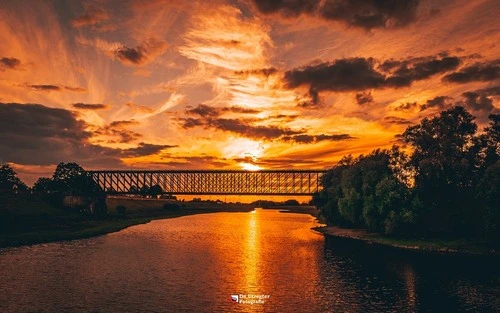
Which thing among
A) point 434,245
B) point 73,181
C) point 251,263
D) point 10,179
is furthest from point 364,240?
point 10,179

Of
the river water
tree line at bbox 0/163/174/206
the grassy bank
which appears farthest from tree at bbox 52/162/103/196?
the river water

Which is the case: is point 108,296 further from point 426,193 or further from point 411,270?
point 426,193

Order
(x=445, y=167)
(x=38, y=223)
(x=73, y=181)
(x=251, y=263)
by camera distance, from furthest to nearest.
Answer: (x=73, y=181)
(x=38, y=223)
(x=445, y=167)
(x=251, y=263)

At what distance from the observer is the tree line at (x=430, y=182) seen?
74.1m

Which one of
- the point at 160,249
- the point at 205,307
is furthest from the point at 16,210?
the point at 205,307

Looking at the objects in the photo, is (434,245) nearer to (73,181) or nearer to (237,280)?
(237,280)

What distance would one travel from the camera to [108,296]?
3522 centimetres

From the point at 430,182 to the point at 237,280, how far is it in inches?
1960

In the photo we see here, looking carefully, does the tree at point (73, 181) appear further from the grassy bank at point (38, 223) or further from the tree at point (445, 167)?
the tree at point (445, 167)

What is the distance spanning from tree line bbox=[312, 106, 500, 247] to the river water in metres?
12.5

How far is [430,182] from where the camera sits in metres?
77.8

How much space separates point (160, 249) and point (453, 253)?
149 feet

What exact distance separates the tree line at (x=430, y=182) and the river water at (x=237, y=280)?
41.1 ft

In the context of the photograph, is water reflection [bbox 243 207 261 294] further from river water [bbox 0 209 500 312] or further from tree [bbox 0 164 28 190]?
tree [bbox 0 164 28 190]
